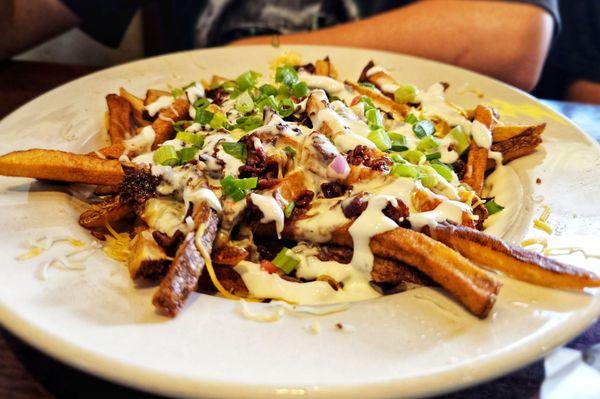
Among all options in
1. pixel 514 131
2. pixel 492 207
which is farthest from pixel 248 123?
pixel 514 131

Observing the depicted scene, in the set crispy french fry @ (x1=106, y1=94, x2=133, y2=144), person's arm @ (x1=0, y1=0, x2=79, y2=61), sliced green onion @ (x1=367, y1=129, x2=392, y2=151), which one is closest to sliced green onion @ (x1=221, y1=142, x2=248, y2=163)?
sliced green onion @ (x1=367, y1=129, x2=392, y2=151)

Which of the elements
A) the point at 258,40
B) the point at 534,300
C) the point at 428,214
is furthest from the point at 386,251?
the point at 258,40

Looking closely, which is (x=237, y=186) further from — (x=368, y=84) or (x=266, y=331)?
(x=368, y=84)

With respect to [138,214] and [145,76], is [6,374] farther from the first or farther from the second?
[145,76]

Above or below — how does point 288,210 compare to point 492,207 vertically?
above

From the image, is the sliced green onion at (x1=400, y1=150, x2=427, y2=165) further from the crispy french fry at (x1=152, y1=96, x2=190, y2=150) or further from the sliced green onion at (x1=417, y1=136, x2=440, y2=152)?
the crispy french fry at (x1=152, y1=96, x2=190, y2=150)

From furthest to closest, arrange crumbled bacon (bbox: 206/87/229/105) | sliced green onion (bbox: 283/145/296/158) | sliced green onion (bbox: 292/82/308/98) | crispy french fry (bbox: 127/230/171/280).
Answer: crumbled bacon (bbox: 206/87/229/105)
sliced green onion (bbox: 292/82/308/98)
sliced green onion (bbox: 283/145/296/158)
crispy french fry (bbox: 127/230/171/280)
